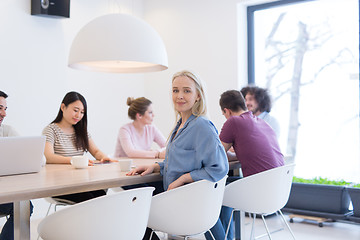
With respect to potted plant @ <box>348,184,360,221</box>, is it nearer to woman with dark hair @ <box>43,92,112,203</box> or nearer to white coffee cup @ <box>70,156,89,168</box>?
woman with dark hair @ <box>43,92,112,203</box>

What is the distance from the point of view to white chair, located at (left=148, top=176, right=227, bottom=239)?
2.24 meters

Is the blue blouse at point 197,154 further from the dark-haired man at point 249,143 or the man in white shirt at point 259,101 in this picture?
the man in white shirt at point 259,101

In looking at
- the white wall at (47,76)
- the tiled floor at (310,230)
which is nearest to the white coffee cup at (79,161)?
the tiled floor at (310,230)

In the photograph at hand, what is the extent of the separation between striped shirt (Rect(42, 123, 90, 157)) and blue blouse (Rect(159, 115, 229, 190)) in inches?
44.0

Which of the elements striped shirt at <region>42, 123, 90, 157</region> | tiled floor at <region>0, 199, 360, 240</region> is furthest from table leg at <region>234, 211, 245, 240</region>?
striped shirt at <region>42, 123, 90, 157</region>

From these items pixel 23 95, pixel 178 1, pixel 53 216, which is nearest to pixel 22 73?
pixel 23 95

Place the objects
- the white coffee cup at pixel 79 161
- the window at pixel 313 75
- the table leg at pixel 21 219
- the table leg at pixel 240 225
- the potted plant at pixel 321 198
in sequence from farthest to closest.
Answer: the window at pixel 313 75, the potted plant at pixel 321 198, the table leg at pixel 240 225, the white coffee cup at pixel 79 161, the table leg at pixel 21 219

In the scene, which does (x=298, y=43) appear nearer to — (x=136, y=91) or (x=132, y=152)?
(x=136, y=91)

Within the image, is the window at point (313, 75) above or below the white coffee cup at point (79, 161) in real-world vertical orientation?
above

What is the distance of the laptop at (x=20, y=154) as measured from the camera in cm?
230

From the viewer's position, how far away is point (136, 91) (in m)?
5.97

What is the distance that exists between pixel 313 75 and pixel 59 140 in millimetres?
2981

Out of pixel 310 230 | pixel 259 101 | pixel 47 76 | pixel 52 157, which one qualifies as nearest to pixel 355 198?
pixel 310 230

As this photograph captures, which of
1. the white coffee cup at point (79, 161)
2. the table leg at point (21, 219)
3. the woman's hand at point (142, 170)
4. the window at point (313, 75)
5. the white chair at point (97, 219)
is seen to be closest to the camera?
the white chair at point (97, 219)
